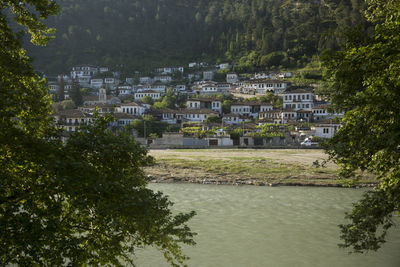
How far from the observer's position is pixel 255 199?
21.3 m

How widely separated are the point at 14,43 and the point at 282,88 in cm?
7125

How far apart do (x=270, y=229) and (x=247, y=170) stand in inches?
605

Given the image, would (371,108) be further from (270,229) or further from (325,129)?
(325,129)

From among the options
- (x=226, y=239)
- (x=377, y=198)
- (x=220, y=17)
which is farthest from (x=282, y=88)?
(x=220, y=17)

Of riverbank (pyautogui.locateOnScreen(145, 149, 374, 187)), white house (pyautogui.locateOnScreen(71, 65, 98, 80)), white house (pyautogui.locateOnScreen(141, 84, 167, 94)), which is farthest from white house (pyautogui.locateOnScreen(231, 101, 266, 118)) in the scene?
white house (pyautogui.locateOnScreen(71, 65, 98, 80))

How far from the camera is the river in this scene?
1162 cm

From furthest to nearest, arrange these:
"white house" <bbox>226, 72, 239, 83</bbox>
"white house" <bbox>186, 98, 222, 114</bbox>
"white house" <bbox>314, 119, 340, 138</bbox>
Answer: "white house" <bbox>226, 72, 239, 83</bbox>
"white house" <bbox>186, 98, 222, 114</bbox>
"white house" <bbox>314, 119, 340, 138</bbox>

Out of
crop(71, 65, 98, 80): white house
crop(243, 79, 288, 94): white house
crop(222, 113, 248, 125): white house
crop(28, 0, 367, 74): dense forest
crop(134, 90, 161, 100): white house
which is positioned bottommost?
crop(222, 113, 248, 125): white house

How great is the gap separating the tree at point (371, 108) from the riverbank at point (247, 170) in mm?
16362

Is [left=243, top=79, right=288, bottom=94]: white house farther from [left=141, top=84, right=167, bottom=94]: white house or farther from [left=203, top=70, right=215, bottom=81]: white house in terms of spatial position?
[left=141, top=84, right=167, bottom=94]: white house

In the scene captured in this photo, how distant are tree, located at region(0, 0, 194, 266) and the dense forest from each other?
85.9m

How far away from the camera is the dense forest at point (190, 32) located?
102m

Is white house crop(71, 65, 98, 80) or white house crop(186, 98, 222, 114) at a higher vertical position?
white house crop(71, 65, 98, 80)

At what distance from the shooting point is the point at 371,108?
6.86 m
